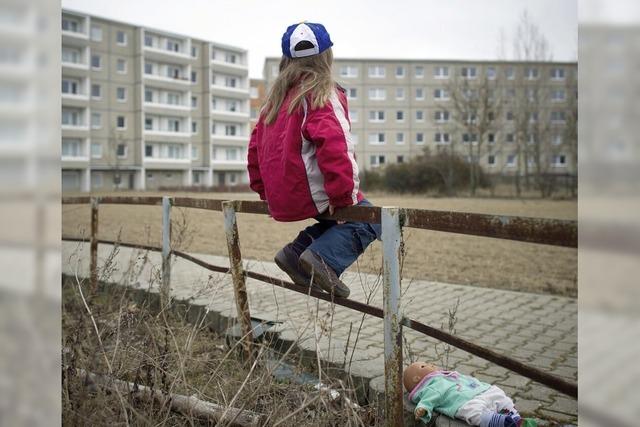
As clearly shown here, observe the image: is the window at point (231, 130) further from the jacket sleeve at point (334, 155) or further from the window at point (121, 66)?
the jacket sleeve at point (334, 155)

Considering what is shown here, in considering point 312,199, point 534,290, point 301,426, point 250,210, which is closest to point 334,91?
point 312,199

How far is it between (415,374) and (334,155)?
1.07 meters

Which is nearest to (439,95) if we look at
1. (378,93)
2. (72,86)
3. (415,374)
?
(378,93)

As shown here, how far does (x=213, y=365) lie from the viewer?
121 inches

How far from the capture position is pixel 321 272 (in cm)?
237

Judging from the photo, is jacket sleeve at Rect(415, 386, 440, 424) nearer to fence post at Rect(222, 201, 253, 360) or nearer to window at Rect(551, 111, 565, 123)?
fence post at Rect(222, 201, 253, 360)

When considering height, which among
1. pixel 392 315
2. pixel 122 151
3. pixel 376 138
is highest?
pixel 376 138

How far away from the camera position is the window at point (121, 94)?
47.0m

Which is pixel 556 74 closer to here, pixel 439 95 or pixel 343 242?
pixel 439 95

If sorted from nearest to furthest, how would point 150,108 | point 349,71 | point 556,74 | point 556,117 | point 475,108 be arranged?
point 556,74 < point 556,117 < point 475,108 < point 150,108 < point 349,71

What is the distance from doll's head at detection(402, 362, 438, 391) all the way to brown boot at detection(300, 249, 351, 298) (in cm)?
49

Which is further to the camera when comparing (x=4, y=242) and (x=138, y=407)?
(x=138, y=407)

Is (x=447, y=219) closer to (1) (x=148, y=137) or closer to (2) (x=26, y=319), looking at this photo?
(2) (x=26, y=319)

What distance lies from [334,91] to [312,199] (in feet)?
1.56
